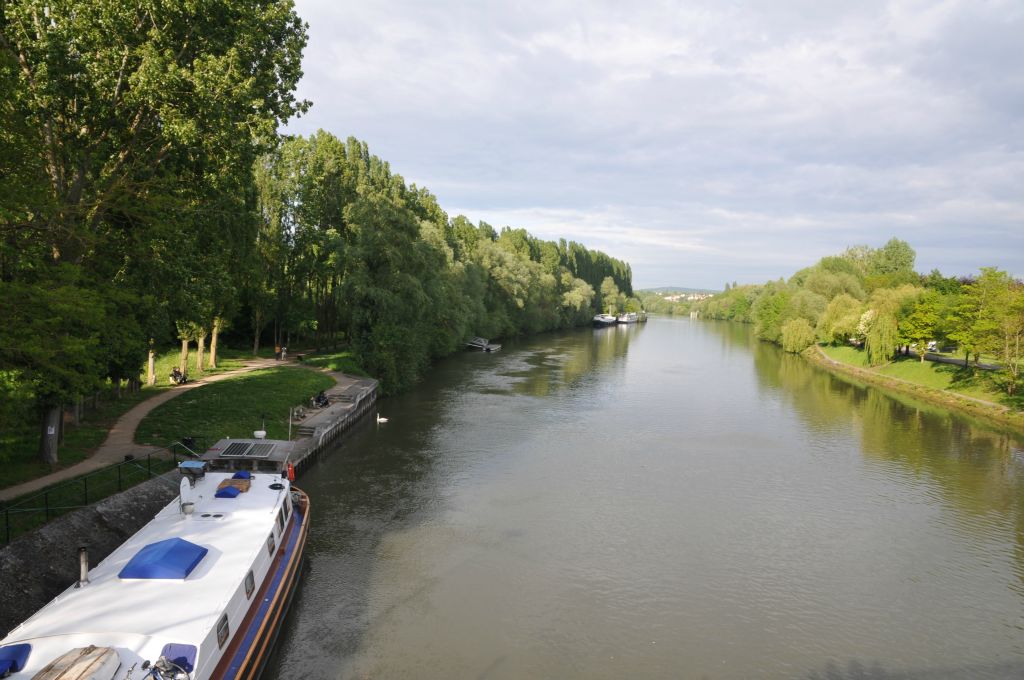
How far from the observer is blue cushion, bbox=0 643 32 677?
10.8 metres

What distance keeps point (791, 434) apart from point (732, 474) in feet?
41.2

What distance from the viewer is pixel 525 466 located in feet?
108

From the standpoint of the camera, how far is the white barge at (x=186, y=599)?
11148 mm

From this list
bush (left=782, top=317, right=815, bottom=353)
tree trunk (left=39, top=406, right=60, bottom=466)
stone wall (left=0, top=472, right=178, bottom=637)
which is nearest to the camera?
stone wall (left=0, top=472, right=178, bottom=637)

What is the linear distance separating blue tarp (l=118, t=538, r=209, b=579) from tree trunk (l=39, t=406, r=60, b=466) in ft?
34.8

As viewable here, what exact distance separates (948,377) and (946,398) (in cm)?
561

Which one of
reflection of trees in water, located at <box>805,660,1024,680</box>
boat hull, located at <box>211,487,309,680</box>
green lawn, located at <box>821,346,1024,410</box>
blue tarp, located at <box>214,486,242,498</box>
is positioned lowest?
reflection of trees in water, located at <box>805,660,1024,680</box>

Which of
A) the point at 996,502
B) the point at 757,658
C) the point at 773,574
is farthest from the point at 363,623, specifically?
the point at 996,502

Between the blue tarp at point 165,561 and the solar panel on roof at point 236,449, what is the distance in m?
7.07

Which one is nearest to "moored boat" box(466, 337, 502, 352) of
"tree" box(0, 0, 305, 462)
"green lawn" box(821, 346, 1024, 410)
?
"green lawn" box(821, 346, 1024, 410)

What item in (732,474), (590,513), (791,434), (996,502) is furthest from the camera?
(791,434)

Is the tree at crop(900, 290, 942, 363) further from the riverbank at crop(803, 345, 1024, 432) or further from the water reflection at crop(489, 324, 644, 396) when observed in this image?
the water reflection at crop(489, 324, 644, 396)

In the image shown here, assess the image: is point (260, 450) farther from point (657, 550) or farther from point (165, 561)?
point (657, 550)

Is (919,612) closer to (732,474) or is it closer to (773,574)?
(773,574)
